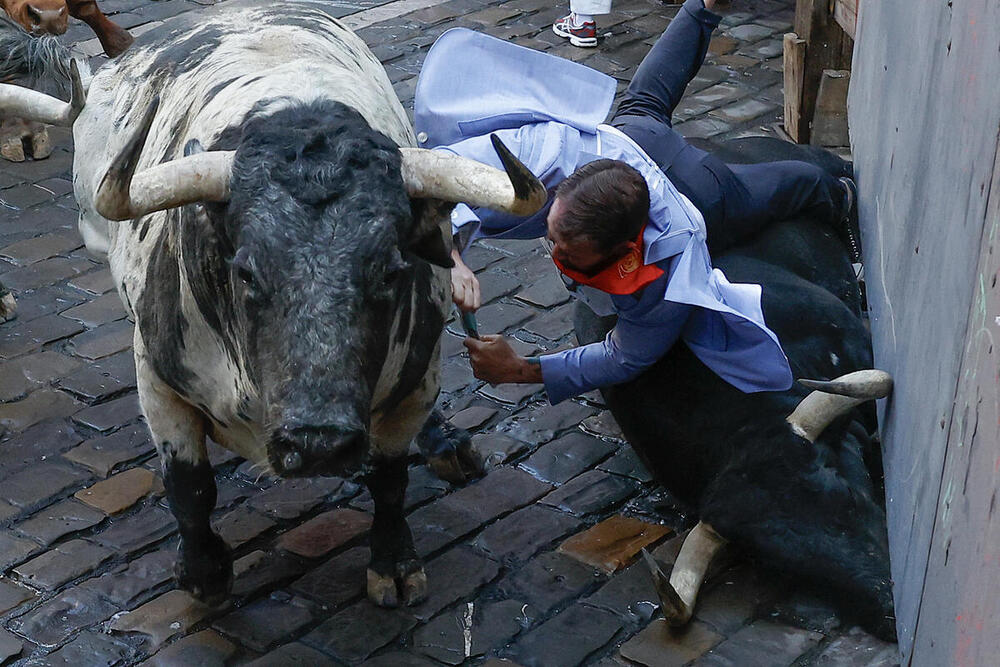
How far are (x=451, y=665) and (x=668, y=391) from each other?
1196 millimetres

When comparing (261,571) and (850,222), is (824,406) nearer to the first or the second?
(850,222)

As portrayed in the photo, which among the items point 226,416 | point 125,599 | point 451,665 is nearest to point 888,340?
point 451,665

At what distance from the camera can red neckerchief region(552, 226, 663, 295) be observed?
13.5ft

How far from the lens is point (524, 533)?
457 cm

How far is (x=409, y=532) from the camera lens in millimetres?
4363

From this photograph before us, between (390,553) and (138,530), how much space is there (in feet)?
3.08

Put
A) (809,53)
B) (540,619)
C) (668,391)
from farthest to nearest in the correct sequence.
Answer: (809,53) → (668,391) → (540,619)

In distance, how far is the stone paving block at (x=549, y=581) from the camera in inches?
167

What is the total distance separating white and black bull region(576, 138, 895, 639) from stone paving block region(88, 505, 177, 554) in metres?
1.60

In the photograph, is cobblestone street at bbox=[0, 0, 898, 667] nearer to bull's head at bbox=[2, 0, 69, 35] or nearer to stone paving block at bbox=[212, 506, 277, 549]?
stone paving block at bbox=[212, 506, 277, 549]

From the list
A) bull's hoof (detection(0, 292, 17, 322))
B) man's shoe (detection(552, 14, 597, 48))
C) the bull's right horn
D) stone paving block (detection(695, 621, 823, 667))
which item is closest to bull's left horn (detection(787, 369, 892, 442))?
stone paving block (detection(695, 621, 823, 667))

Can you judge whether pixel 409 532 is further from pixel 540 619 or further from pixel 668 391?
pixel 668 391

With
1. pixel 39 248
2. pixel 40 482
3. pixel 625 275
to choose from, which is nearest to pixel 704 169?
pixel 625 275

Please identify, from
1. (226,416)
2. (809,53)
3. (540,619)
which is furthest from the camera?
(809,53)
